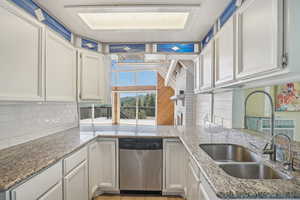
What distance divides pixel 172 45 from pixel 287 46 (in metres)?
2.41

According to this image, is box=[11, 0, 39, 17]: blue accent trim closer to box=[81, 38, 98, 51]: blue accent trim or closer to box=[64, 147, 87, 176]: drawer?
box=[81, 38, 98, 51]: blue accent trim

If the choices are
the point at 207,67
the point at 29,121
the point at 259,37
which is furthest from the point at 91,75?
the point at 259,37

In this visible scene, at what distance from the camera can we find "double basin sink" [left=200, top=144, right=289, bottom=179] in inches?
51.9

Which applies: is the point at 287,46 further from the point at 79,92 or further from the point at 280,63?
the point at 79,92

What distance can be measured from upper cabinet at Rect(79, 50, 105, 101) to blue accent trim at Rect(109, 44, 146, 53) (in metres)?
0.27

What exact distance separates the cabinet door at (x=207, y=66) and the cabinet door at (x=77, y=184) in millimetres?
1752

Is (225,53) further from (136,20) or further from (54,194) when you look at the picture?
(54,194)

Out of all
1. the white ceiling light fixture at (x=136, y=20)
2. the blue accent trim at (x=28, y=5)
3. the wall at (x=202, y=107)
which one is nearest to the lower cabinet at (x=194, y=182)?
the wall at (x=202, y=107)

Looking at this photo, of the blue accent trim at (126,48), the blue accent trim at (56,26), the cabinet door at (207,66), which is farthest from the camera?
the blue accent trim at (126,48)

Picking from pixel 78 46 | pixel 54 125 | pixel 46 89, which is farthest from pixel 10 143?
pixel 78 46

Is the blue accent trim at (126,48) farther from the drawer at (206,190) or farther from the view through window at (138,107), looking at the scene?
the view through window at (138,107)

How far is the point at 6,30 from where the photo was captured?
143 centimetres

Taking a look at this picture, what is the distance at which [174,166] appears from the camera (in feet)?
8.59

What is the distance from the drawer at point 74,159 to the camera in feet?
5.57
